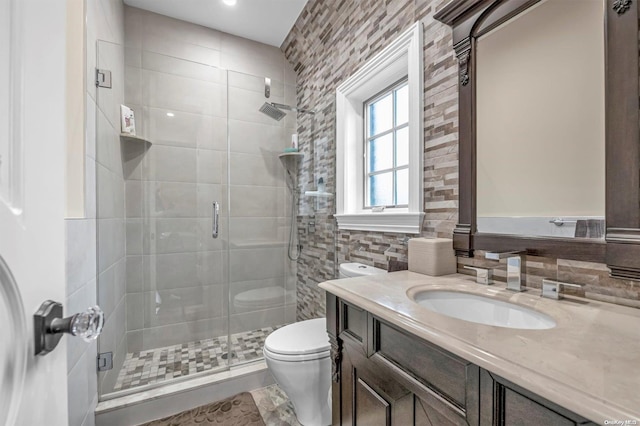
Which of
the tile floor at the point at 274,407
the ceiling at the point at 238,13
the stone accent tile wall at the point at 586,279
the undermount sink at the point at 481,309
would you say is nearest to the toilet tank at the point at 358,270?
the undermount sink at the point at 481,309

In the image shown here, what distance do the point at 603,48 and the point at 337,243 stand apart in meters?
1.71

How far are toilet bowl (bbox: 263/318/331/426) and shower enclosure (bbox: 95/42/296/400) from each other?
0.69 metres

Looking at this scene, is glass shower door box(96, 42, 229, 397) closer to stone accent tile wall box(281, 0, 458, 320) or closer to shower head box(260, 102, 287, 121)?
shower head box(260, 102, 287, 121)

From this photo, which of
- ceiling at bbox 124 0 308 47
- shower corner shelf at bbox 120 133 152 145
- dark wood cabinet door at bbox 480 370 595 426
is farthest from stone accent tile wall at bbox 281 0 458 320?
shower corner shelf at bbox 120 133 152 145

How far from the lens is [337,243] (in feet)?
7.21

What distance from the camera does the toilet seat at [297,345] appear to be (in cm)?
134

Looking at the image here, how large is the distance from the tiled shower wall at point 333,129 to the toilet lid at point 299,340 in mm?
554

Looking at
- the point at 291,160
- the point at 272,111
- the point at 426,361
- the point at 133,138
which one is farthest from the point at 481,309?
the point at 133,138

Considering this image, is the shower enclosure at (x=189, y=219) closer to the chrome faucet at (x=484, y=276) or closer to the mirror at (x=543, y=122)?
the chrome faucet at (x=484, y=276)

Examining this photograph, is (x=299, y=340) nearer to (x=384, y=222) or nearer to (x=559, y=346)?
(x=384, y=222)

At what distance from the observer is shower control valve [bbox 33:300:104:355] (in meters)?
0.41

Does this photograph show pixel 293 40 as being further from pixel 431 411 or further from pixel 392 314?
pixel 431 411

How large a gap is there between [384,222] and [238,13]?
2142mm

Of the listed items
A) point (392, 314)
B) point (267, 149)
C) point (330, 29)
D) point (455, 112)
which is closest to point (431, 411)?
point (392, 314)
